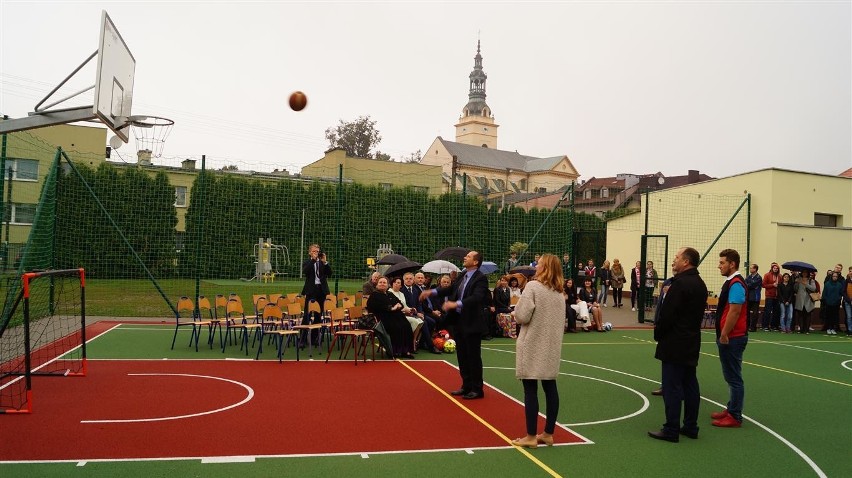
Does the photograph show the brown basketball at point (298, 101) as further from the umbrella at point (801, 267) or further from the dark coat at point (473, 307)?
the umbrella at point (801, 267)

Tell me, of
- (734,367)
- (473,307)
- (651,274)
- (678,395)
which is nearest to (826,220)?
(651,274)

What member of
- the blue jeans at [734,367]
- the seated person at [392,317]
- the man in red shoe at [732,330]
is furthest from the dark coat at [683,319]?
the seated person at [392,317]

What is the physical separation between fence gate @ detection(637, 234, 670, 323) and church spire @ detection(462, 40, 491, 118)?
291ft

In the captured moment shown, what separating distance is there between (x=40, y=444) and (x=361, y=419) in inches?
121

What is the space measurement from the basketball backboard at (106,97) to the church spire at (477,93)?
101 metres

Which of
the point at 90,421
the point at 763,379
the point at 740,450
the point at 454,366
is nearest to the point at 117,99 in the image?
the point at 90,421

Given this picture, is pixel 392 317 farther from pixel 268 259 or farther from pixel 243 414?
pixel 268 259

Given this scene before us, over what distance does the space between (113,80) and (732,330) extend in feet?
27.7

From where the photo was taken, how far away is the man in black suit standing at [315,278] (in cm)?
1216

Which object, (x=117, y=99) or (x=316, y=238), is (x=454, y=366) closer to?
(x=117, y=99)

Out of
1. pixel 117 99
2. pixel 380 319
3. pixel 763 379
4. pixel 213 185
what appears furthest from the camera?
pixel 213 185

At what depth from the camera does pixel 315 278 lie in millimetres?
12188

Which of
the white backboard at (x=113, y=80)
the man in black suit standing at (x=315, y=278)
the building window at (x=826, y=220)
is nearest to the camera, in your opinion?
the white backboard at (x=113, y=80)

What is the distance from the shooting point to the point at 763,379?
406 inches
